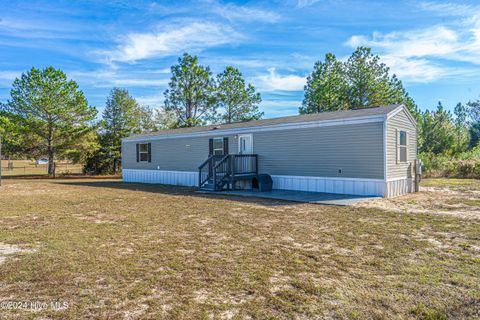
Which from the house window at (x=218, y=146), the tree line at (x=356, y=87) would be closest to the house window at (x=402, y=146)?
the house window at (x=218, y=146)

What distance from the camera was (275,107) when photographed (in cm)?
3488

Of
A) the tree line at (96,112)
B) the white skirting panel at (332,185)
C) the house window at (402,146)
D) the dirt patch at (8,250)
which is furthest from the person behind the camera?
the tree line at (96,112)

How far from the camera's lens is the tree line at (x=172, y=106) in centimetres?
2347

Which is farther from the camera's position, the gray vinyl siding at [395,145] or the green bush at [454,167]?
the green bush at [454,167]

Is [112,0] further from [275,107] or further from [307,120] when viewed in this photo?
[275,107]

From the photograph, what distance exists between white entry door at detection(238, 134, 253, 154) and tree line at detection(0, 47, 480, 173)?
12.9 metres

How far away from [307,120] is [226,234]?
24.8 ft

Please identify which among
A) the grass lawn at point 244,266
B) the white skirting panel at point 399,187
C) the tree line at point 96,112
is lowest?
the grass lawn at point 244,266

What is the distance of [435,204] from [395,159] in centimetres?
235

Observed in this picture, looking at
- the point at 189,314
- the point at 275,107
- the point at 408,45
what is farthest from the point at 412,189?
the point at 275,107

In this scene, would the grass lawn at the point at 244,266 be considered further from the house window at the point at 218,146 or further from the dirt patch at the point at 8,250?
the house window at the point at 218,146

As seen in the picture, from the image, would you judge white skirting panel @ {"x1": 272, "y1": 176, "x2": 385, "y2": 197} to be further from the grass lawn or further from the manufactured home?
the grass lawn

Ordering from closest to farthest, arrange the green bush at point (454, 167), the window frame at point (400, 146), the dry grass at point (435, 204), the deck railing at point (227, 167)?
1. the dry grass at point (435, 204)
2. the window frame at point (400, 146)
3. the deck railing at point (227, 167)
4. the green bush at point (454, 167)

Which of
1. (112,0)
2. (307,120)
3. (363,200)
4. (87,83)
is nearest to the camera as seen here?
(363,200)
